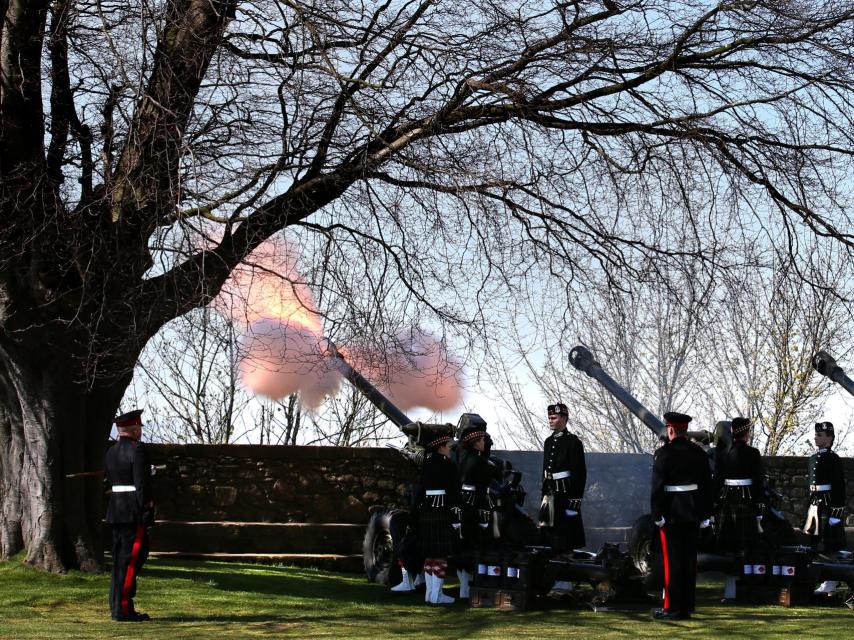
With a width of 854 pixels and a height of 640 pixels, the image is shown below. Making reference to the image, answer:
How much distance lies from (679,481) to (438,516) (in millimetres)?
2724

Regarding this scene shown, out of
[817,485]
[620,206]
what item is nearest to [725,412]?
[817,485]

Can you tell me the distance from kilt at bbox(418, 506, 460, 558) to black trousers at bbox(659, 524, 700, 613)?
2321 millimetres

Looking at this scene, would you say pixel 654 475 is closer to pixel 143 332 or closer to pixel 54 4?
pixel 143 332

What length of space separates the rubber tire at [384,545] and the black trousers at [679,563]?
3963 millimetres

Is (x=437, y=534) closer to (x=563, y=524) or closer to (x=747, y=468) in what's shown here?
(x=563, y=524)

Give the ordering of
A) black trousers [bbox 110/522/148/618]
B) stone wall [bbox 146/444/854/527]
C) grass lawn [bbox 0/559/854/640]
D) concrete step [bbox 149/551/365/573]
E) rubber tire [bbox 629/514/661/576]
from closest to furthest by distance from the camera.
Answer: grass lawn [bbox 0/559/854/640]
black trousers [bbox 110/522/148/618]
rubber tire [bbox 629/514/661/576]
concrete step [bbox 149/551/365/573]
stone wall [bbox 146/444/854/527]

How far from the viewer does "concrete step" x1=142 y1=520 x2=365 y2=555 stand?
16156 mm

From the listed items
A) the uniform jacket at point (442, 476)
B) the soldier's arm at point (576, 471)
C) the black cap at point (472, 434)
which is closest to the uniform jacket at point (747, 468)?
the soldier's arm at point (576, 471)

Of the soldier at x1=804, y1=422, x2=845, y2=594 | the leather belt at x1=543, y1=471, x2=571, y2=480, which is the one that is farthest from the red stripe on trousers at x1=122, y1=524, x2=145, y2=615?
the soldier at x1=804, y1=422, x2=845, y2=594

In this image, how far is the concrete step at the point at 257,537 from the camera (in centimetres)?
1616

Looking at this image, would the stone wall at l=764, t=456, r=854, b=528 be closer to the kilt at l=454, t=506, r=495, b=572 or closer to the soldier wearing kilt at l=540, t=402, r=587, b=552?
the soldier wearing kilt at l=540, t=402, r=587, b=552

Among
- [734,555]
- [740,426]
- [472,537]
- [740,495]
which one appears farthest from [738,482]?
[472,537]

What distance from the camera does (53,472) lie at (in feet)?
44.7

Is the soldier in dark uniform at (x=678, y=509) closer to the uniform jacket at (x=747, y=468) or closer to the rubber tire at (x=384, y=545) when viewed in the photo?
the uniform jacket at (x=747, y=468)
